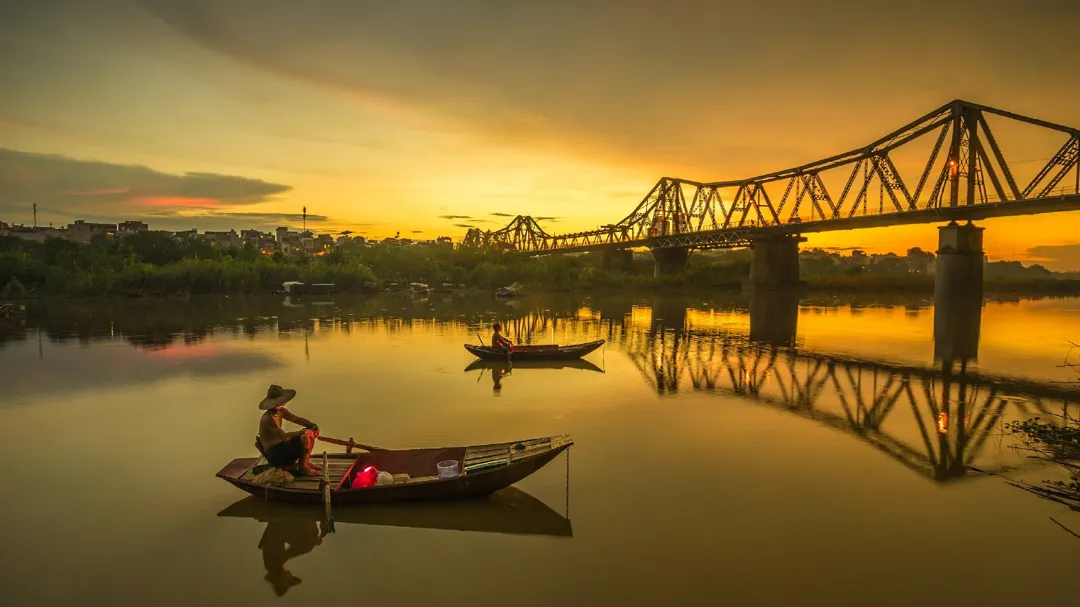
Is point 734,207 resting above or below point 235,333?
above

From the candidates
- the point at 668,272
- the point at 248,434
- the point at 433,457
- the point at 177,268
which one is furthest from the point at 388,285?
the point at 433,457

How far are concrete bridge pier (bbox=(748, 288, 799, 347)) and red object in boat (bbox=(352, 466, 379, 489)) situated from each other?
25.3 metres

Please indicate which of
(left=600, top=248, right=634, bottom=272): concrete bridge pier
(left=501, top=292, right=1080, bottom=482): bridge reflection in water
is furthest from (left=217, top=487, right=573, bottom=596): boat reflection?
(left=600, top=248, right=634, bottom=272): concrete bridge pier

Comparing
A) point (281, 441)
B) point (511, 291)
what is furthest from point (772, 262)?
point (281, 441)

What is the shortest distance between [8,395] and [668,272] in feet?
267

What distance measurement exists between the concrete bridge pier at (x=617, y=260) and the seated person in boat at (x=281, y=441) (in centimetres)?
9289

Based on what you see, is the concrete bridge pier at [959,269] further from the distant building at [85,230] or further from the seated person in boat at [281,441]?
the distant building at [85,230]

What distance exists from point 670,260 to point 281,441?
8693cm

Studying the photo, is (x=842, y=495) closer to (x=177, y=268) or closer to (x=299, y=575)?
(x=299, y=575)

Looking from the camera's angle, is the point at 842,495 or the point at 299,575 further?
the point at 842,495

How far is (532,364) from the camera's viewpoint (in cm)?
2344

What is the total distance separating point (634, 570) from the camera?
25.8ft

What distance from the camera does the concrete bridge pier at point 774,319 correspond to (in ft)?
107

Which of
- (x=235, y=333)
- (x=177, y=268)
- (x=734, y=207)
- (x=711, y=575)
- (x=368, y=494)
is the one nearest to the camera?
(x=711, y=575)
